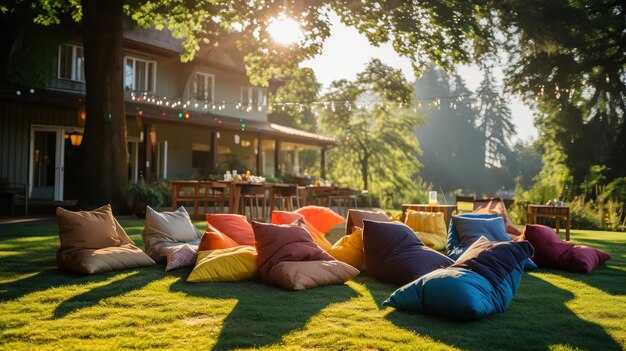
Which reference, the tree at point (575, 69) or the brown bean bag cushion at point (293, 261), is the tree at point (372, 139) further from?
the brown bean bag cushion at point (293, 261)

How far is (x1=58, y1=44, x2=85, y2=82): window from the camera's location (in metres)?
17.4

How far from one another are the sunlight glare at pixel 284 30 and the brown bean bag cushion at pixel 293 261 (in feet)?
33.2

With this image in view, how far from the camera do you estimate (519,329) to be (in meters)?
3.74

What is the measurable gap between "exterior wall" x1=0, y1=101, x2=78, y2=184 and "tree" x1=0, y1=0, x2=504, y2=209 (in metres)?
2.85

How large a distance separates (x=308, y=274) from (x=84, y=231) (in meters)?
2.74

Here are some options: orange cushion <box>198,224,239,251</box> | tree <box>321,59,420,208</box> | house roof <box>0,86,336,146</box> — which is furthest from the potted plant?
tree <box>321,59,420,208</box>

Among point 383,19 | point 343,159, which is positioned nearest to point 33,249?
point 383,19

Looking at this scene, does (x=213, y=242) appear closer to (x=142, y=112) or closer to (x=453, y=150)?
(x=142, y=112)

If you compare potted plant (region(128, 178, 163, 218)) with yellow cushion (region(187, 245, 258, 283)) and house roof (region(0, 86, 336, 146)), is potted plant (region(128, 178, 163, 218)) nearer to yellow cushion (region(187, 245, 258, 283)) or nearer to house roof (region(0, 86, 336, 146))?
house roof (region(0, 86, 336, 146))

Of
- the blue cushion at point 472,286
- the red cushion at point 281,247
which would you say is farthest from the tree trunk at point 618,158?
the red cushion at point 281,247

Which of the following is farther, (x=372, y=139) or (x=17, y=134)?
(x=372, y=139)

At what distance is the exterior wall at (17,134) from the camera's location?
16.0 meters

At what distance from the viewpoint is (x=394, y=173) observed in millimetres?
31859

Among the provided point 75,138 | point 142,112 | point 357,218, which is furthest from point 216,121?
point 357,218
